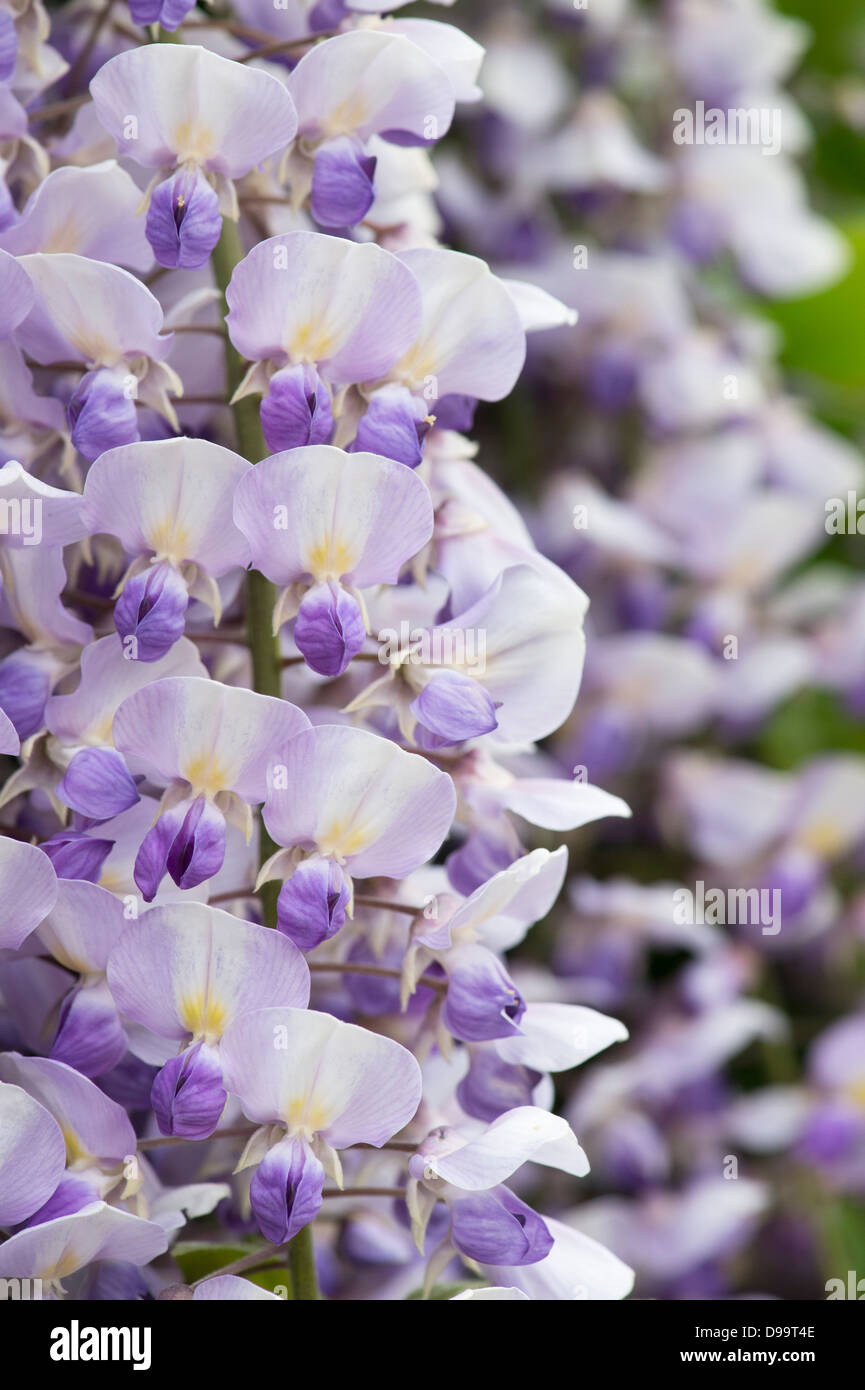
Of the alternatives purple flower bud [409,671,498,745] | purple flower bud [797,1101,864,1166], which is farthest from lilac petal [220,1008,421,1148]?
purple flower bud [797,1101,864,1166]

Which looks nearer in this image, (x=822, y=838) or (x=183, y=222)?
(x=183, y=222)

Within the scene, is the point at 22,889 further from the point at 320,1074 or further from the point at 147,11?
the point at 147,11

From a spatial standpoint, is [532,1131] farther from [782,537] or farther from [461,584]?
[782,537]

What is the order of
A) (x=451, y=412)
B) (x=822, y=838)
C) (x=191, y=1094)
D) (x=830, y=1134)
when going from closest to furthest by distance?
(x=191, y=1094) → (x=451, y=412) → (x=830, y=1134) → (x=822, y=838)

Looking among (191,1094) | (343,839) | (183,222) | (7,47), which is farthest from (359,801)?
(7,47)

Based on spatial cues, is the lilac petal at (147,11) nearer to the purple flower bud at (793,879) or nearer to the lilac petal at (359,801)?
the lilac petal at (359,801)

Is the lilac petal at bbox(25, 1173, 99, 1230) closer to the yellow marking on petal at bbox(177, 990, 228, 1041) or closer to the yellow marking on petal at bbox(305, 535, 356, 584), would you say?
the yellow marking on petal at bbox(177, 990, 228, 1041)

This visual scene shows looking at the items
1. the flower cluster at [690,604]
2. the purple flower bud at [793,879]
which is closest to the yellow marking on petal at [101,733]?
the flower cluster at [690,604]
